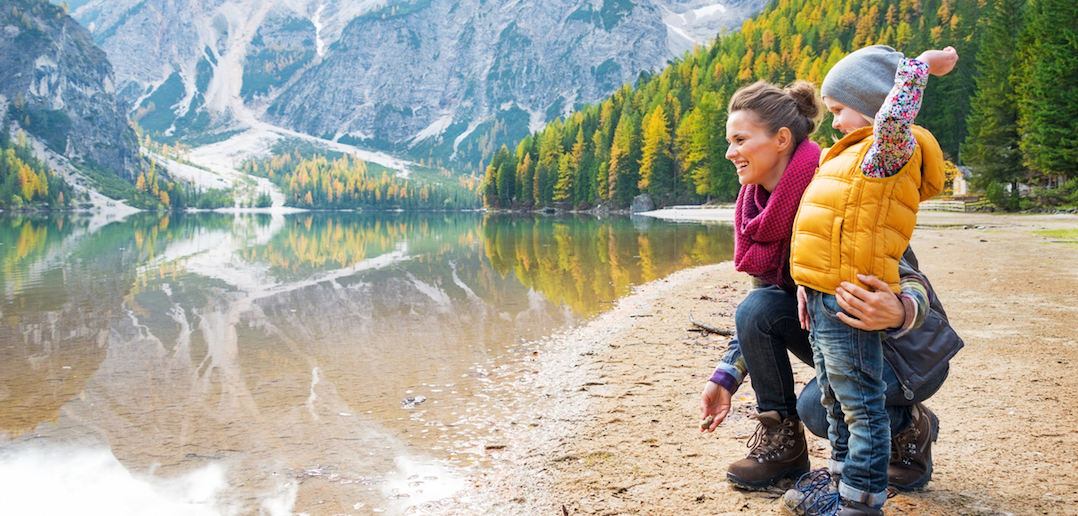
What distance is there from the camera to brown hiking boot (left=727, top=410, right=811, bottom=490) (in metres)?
3.34

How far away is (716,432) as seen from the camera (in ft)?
14.9

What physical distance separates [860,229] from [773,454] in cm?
157

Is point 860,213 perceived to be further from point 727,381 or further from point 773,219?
point 727,381

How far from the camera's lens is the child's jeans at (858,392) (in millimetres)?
2545

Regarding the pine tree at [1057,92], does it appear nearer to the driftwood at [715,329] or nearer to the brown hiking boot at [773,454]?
the driftwood at [715,329]

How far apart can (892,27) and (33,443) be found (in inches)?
3758

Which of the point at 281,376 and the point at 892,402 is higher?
the point at 892,402

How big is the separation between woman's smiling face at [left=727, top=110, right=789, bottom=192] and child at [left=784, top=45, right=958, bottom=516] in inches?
12.0

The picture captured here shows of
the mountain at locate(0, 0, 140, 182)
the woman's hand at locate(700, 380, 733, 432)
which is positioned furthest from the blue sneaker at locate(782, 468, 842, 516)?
the mountain at locate(0, 0, 140, 182)

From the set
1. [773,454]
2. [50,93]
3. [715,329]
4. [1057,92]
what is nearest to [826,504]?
[773,454]

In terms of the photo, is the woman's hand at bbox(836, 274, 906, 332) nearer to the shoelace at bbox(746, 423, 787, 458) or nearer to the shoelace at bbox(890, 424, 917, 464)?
the shoelace at bbox(890, 424, 917, 464)

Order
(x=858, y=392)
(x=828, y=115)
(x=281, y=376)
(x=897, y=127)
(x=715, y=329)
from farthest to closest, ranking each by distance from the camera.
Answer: (x=828, y=115)
(x=715, y=329)
(x=281, y=376)
(x=858, y=392)
(x=897, y=127)

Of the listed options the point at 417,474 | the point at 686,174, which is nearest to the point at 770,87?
the point at 417,474

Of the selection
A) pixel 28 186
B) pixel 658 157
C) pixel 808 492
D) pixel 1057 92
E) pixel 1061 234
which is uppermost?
pixel 658 157
